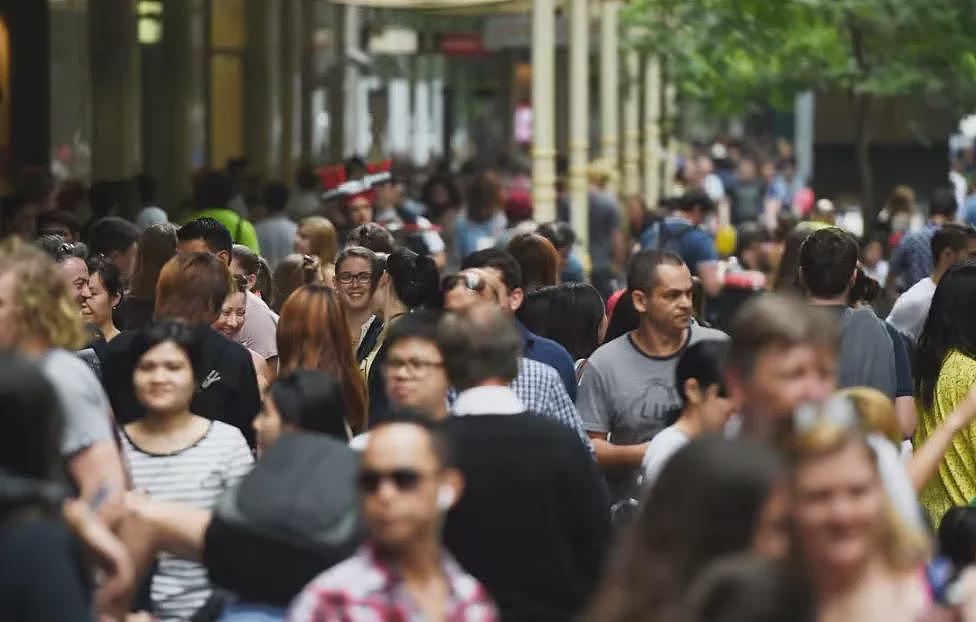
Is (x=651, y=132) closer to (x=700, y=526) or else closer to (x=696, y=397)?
(x=696, y=397)

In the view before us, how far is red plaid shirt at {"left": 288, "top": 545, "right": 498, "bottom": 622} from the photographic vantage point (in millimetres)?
6102

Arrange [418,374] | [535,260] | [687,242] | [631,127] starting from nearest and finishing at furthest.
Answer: [418,374]
[535,260]
[687,242]
[631,127]

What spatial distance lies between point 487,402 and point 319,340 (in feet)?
7.02

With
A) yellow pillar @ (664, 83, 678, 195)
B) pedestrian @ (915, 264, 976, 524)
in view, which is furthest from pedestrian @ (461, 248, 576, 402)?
yellow pillar @ (664, 83, 678, 195)

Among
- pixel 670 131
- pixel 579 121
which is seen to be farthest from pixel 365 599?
pixel 670 131

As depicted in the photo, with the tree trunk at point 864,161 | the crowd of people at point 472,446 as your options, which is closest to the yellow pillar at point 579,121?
the tree trunk at point 864,161

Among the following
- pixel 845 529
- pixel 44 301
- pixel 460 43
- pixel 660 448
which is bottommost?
pixel 660 448

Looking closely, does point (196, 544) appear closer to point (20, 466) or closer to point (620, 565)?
point (20, 466)

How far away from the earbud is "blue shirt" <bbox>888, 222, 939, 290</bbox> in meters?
10.2

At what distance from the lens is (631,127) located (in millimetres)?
41938

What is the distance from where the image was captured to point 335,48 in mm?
38844

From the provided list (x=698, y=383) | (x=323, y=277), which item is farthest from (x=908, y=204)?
(x=698, y=383)

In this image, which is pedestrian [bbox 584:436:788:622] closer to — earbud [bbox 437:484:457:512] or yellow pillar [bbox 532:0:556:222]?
earbud [bbox 437:484:457:512]

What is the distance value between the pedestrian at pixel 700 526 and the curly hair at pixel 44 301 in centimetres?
250
